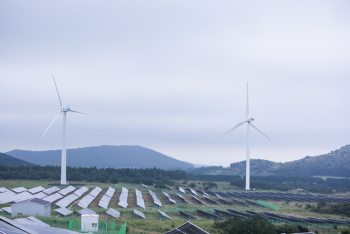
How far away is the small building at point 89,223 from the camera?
3275 centimetres

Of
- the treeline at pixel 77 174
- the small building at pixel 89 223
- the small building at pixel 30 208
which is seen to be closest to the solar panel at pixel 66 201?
the small building at pixel 30 208

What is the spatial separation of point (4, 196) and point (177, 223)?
30290mm

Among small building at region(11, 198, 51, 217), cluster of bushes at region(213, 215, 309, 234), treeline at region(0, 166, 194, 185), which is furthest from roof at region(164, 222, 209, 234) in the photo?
treeline at region(0, 166, 194, 185)

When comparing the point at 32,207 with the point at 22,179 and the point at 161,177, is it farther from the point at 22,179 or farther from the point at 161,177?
the point at 161,177

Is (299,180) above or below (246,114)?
below

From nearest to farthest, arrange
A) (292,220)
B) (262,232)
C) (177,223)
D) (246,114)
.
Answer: (262,232)
(177,223)
(292,220)
(246,114)

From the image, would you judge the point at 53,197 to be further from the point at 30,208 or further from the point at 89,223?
the point at 89,223

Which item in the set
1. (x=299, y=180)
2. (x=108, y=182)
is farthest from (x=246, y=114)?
(x=299, y=180)

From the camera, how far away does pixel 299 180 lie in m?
167

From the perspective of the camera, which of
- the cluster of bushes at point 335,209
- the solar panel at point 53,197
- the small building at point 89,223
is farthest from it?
the cluster of bushes at point 335,209

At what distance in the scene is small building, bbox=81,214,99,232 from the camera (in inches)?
1289

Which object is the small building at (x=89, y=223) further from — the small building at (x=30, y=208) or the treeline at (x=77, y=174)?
the treeline at (x=77, y=174)

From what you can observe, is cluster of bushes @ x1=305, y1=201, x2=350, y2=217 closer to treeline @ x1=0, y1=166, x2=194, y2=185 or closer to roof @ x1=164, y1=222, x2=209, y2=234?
roof @ x1=164, y1=222, x2=209, y2=234

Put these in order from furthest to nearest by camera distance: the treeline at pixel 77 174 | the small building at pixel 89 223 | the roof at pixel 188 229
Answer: the treeline at pixel 77 174
the small building at pixel 89 223
the roof at pixel 188 229
